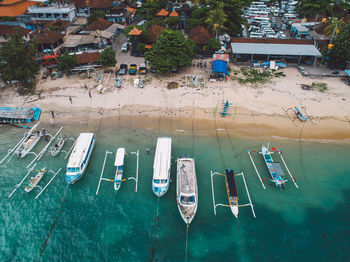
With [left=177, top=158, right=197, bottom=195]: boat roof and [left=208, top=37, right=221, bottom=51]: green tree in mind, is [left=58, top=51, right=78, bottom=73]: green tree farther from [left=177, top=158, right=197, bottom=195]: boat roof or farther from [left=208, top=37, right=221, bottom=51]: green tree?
[left=177, top=158, right=197, bottom=195]: boat roof

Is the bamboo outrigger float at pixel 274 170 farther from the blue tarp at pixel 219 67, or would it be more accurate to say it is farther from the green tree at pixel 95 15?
the green tree at pixel 95 15

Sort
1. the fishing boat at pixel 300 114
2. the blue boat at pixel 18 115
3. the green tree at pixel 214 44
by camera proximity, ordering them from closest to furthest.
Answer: the fishing boat at pixel 300 114
the blue boat at pixel 18 115
the green tree at pixel 214 44

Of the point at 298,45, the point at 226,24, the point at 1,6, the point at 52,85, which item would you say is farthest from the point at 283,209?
the point at 1,6

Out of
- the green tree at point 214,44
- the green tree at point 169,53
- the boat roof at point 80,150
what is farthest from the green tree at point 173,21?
the boat roof at point 80,150

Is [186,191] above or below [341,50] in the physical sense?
below

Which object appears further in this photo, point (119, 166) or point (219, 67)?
point (219, 67)

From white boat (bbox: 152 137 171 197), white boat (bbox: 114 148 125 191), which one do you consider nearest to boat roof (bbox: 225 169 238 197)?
white boat (bbox: 152 137 171 197)

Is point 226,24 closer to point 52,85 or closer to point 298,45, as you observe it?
point 298,45

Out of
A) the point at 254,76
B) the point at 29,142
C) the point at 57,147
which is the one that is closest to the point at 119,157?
the point at 57,147

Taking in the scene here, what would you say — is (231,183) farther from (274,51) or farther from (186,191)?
(274,51)
